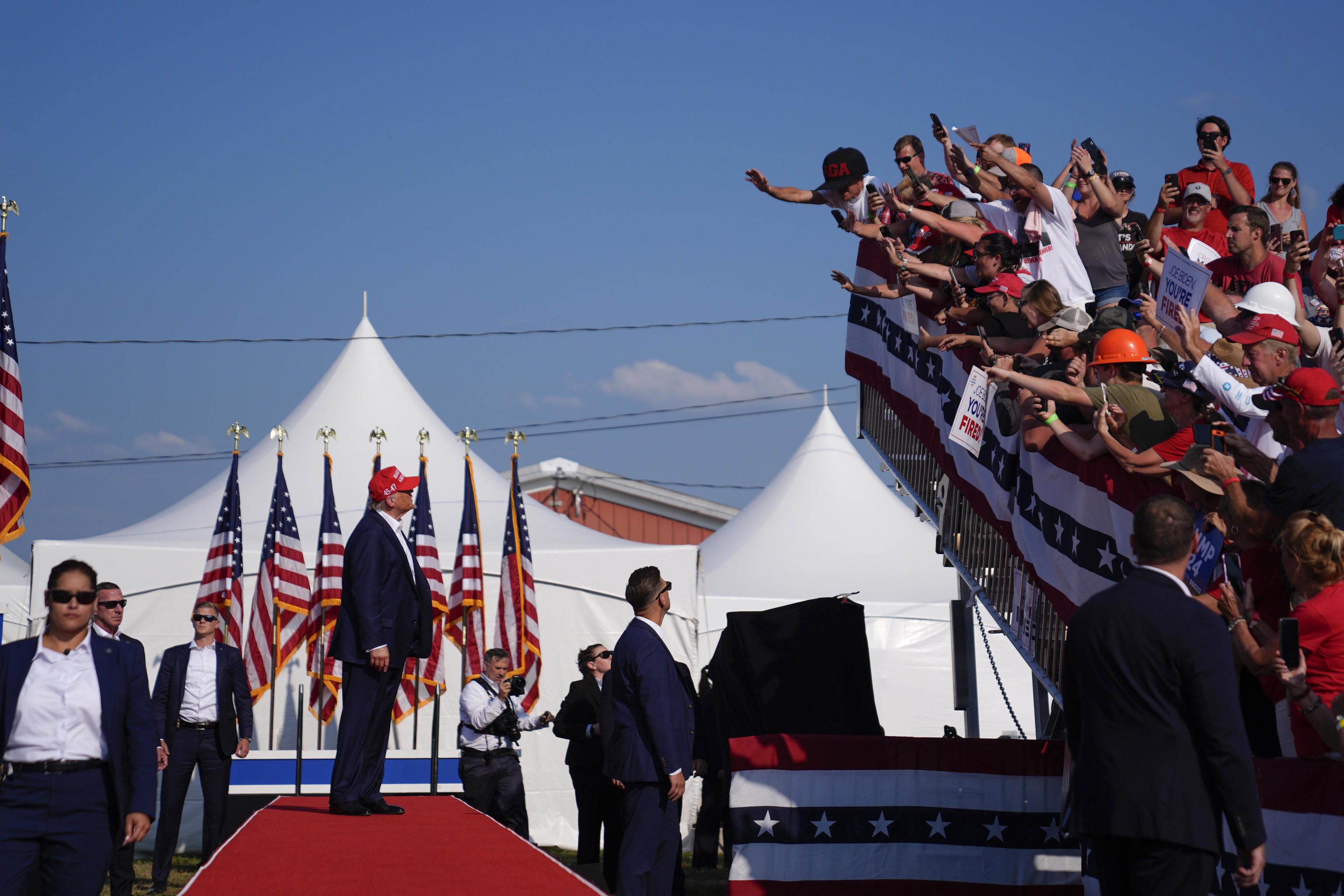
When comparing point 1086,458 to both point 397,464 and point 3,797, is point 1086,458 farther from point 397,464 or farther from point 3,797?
point 397,464

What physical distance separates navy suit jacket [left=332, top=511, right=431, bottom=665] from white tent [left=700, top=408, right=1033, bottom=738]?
24.4ft

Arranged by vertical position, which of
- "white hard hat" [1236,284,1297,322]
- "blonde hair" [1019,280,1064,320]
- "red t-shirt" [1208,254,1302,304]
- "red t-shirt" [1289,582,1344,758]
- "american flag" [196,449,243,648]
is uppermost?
"red t-shirt" [1208,254,1302,304]

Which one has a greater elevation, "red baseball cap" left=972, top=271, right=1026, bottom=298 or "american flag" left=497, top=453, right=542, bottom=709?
"red baseball cap" left=972, top=271, right=1026, bottom=298

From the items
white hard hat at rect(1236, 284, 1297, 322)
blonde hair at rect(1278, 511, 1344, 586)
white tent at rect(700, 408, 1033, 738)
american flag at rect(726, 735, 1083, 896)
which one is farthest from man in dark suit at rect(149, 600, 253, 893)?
blonde hair at rect(1278, 511, 1344, 586)

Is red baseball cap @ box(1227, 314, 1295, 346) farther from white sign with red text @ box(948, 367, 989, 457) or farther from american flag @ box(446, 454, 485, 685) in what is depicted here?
american flag @ box(446, 454, 485, 685)

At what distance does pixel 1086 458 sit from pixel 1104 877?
2265 mm

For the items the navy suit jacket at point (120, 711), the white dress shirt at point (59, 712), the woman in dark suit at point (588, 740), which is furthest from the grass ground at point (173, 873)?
the white dress shirt at point (59, 712)

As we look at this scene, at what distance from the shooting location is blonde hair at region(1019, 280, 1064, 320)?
21.5 feet

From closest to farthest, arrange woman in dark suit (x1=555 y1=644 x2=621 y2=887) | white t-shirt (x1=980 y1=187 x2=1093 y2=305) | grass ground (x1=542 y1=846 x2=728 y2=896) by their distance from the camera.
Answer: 1. white t-shirt (x1=980 y1=187 x2=1093 y2=305)
2. woman in dark suit (x1=555 y1=644 x2=621 y2=887)
3. grass ground (x1=542 y1=846 x2=728 y2=896)

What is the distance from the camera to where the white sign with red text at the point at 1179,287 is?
5.42 m

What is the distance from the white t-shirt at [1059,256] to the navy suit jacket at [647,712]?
3.16 m

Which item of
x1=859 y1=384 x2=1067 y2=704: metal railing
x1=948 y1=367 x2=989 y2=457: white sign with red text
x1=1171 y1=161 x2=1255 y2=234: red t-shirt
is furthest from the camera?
x1=1171 y1=161 x2=1255 y2=234: red t-shirt

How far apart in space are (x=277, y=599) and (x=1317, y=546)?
34.7ft

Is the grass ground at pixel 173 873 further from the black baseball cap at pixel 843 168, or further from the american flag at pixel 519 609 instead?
the black baseball cap at pixel 843 168
